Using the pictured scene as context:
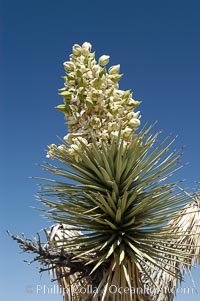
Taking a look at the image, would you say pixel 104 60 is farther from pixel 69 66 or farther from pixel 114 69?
pixel 69 66

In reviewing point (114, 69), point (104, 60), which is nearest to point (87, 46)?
point (104, 60)

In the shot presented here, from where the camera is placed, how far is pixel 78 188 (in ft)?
13.3

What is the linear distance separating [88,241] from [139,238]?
0.42m

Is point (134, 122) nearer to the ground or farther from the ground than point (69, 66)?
nearer to the ground

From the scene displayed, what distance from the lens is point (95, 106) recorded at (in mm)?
3900

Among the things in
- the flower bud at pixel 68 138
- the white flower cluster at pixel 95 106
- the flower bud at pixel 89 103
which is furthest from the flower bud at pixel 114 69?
the flower bud at pixel 68 138

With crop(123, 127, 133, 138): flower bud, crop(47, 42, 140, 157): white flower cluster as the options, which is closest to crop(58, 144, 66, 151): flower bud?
crop(47, 42, 140, 157): white flower cluster

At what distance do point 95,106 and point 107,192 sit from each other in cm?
69

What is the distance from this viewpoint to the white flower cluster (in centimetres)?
390

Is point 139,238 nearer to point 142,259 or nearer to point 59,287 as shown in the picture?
point 142,259

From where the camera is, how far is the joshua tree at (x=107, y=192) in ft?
12.7

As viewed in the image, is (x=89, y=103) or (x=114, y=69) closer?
(x=89, y=103)

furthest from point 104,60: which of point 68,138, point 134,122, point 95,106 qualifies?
point 68,138

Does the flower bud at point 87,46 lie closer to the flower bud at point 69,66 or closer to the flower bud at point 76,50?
the flower bud at point 76,50
